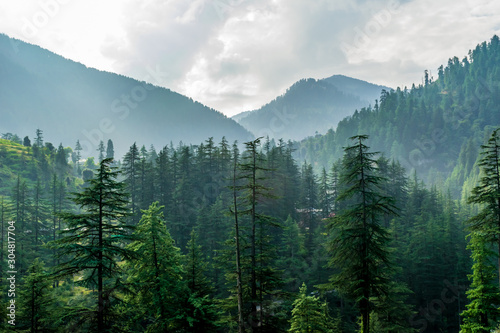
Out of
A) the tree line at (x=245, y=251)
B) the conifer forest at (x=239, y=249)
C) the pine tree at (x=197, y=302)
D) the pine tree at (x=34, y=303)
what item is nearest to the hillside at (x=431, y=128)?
the tree line at (x=245, y=251)

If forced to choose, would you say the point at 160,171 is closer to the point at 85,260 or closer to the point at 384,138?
the point at 85,260

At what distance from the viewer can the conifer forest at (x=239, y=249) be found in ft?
49.3

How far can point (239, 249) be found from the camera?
17.5m

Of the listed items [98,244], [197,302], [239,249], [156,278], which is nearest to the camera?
[98,244]

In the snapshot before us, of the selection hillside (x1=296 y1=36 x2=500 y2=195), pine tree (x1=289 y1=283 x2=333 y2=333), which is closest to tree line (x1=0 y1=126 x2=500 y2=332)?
pine tree (x1=289 y1=283 x2=333 y2=333)

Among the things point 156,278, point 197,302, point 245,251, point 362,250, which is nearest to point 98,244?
point 156,278

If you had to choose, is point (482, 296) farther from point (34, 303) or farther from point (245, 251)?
point (34, 303)

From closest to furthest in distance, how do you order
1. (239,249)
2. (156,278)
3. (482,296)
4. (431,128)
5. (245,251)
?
1. (156,278)
2. (239,249)
3. (482,296)
4. (245,251)
5. (431,128)

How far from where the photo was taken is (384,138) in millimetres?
177375

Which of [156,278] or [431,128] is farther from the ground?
[431,128]

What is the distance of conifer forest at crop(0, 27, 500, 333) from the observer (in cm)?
1502

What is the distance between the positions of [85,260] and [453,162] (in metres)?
188

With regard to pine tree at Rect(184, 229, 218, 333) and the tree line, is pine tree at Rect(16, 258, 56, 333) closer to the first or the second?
the tree line

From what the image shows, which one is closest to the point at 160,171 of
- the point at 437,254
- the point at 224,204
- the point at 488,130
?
the point at 224,204
